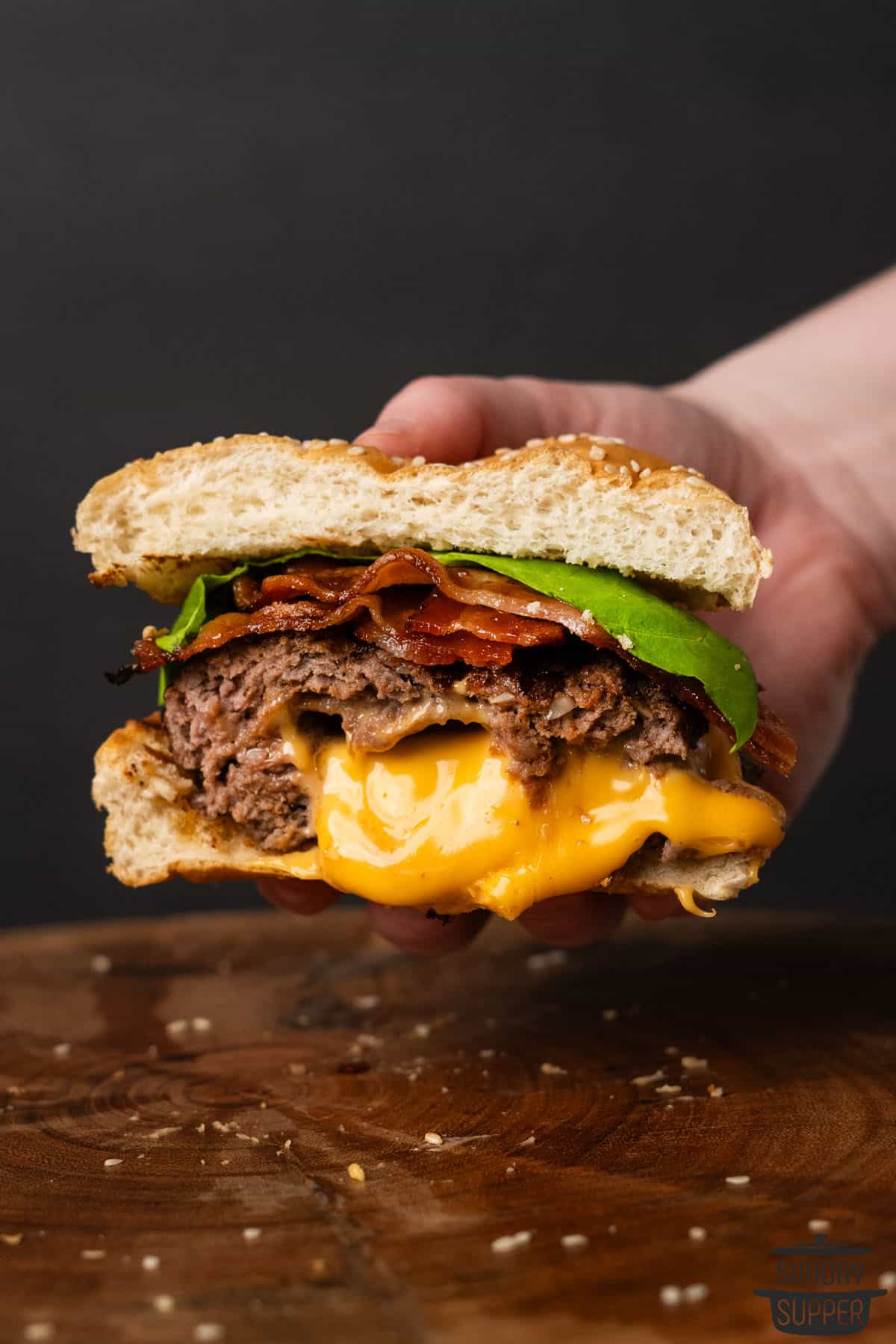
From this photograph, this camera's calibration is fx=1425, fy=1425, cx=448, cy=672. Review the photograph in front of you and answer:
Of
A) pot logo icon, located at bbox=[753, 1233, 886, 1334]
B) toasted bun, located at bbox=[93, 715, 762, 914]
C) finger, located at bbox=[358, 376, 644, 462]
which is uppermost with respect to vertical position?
finger, located at bbox=[358, 376, 644, 462]

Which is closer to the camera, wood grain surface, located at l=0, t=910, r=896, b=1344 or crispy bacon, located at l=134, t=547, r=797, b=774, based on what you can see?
wood grain surface, located at l=0, t=910, r=896, b=1344

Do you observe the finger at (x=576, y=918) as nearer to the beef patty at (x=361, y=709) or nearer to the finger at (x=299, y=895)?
the finger at (x=299, y=895)

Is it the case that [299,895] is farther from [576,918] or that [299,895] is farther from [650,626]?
[650,626]

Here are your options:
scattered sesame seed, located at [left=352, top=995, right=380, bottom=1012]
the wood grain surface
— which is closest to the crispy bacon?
the wood grain surface

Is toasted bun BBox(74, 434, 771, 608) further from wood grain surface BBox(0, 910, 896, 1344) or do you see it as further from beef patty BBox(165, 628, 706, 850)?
wood grain surface BBox(0, 910, 896, 1344)

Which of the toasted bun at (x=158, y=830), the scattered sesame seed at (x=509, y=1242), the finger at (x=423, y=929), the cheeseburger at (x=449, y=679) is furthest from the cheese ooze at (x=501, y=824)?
the scattered sesame seed at (x=509, y=1242)

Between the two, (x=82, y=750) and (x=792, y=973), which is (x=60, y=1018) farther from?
(x=82, y=750)

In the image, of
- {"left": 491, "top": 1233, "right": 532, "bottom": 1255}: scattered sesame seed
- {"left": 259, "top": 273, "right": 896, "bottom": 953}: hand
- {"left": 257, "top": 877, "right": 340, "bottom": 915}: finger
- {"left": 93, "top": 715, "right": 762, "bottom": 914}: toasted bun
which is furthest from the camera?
{"left": 259, "top": 273, "right": 896, "bottom": 953}: hand
